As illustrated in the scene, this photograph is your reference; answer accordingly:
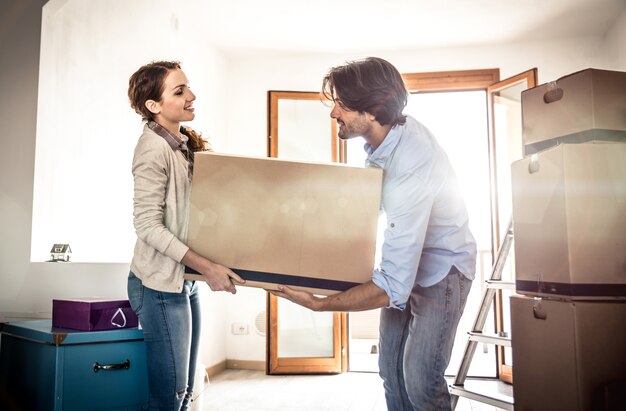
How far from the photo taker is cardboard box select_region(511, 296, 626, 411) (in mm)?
1338

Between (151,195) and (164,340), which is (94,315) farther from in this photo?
(151,195)

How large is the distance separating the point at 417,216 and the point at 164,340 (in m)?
0.76

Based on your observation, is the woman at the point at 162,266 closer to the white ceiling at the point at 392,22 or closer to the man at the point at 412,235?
the man at the point at 412,235

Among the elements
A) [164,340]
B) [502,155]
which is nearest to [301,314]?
[502,155]

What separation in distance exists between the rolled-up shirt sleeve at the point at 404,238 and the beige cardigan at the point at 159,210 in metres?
0.54

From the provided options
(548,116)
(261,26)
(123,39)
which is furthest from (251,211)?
(261,26)

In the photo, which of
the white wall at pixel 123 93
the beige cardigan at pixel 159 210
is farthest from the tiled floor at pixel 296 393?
the beige cardigan at pixel 159 210

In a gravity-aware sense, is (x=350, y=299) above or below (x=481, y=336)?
above


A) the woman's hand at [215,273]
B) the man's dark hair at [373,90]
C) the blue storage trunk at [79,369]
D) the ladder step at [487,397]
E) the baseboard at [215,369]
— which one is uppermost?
the man's dark hair at [373,90]

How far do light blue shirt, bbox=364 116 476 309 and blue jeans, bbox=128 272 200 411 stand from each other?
588 mm

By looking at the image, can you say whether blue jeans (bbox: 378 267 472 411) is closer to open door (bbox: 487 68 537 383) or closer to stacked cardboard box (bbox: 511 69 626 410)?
stacked cardboard box (bbox: 511 69 626 410)

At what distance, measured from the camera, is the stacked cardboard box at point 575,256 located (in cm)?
135

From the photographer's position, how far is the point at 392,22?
354 centimetres

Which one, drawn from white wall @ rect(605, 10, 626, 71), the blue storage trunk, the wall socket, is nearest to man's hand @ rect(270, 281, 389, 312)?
the blue storage trunk
